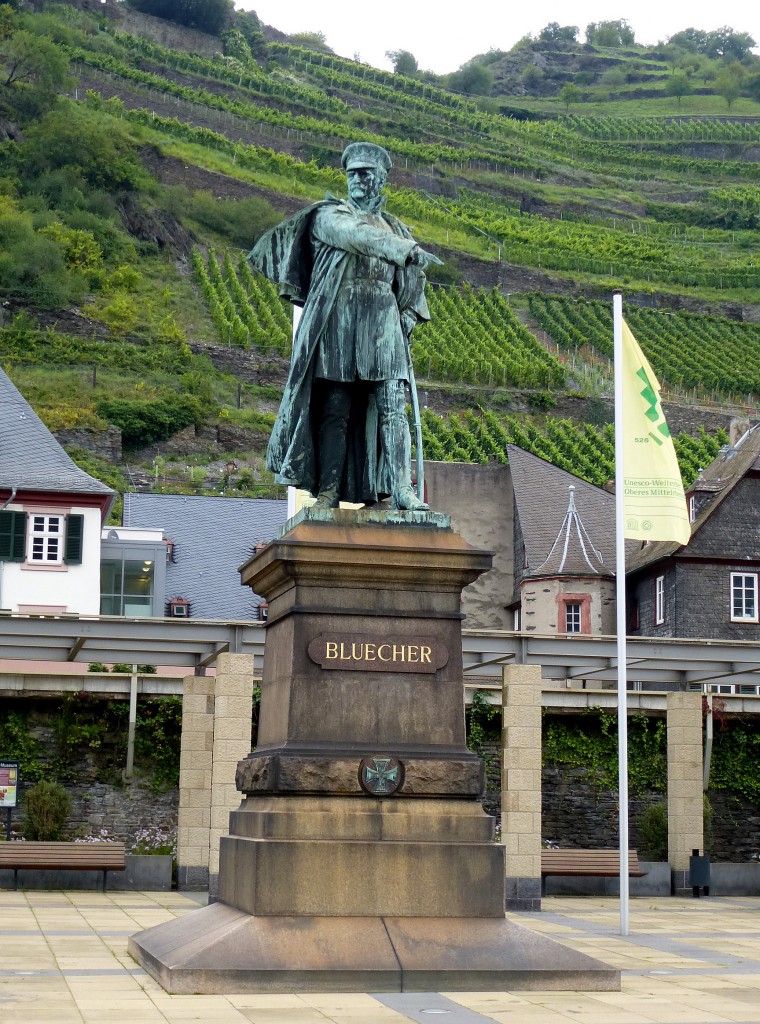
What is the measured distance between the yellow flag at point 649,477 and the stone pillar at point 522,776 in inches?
220

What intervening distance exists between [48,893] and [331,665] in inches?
A: 460

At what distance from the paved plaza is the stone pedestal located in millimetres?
215

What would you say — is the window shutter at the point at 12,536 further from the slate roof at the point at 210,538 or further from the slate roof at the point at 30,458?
the slate roof at the point at 210,538

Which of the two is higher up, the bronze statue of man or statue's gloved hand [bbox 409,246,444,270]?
statue's gloved hand [bbox 409,246,444,270]

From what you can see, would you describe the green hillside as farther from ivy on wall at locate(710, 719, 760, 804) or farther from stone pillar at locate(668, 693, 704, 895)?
stone pillar at locate(668, 693, 704, 895)

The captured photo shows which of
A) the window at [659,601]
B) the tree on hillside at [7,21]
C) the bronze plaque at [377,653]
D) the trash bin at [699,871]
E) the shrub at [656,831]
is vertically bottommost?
the trash bin at [699,871]

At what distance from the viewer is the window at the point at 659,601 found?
39.7 meters

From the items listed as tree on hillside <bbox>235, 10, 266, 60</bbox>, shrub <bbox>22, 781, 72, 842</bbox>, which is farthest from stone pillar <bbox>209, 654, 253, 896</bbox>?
tree on hillside <bbox>235, 10, 266, 60</bbox>

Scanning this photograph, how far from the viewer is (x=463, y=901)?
364 inches

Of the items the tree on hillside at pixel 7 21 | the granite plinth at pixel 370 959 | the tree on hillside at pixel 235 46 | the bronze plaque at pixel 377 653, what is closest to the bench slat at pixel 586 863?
the granite plinth at pixel 370 959

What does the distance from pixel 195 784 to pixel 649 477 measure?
879 cm

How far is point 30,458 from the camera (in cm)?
3944

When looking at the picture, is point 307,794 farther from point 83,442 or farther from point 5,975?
point 83,442

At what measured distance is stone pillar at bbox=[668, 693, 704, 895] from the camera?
22469 millimetres
